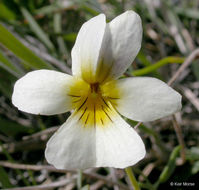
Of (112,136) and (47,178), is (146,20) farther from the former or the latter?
(112,136)

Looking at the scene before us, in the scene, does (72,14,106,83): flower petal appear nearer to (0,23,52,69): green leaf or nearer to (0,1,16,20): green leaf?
(0,23,52,69): green leaf

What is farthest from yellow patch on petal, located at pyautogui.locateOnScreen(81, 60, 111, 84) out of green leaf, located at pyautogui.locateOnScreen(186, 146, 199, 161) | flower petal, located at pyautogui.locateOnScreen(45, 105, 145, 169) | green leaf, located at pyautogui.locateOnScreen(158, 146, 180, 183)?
green leaf, located at pyautogui.locateOnScreen(186, 146, 199, 161)

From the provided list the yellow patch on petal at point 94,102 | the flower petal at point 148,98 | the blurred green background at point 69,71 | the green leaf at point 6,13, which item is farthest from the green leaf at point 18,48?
the green leaf at point 6,13

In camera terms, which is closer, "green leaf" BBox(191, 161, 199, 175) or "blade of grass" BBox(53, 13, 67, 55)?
"green leaf" BBox(191, 161, 199, 175)

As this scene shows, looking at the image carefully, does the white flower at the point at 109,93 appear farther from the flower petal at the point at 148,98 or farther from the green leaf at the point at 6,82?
the green leaf at the point at 6,82

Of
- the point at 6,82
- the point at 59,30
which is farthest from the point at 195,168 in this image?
the point at 59,30

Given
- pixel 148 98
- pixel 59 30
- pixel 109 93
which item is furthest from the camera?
pixel 59 30

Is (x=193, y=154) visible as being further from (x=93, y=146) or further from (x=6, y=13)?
(x=6, y=13)
